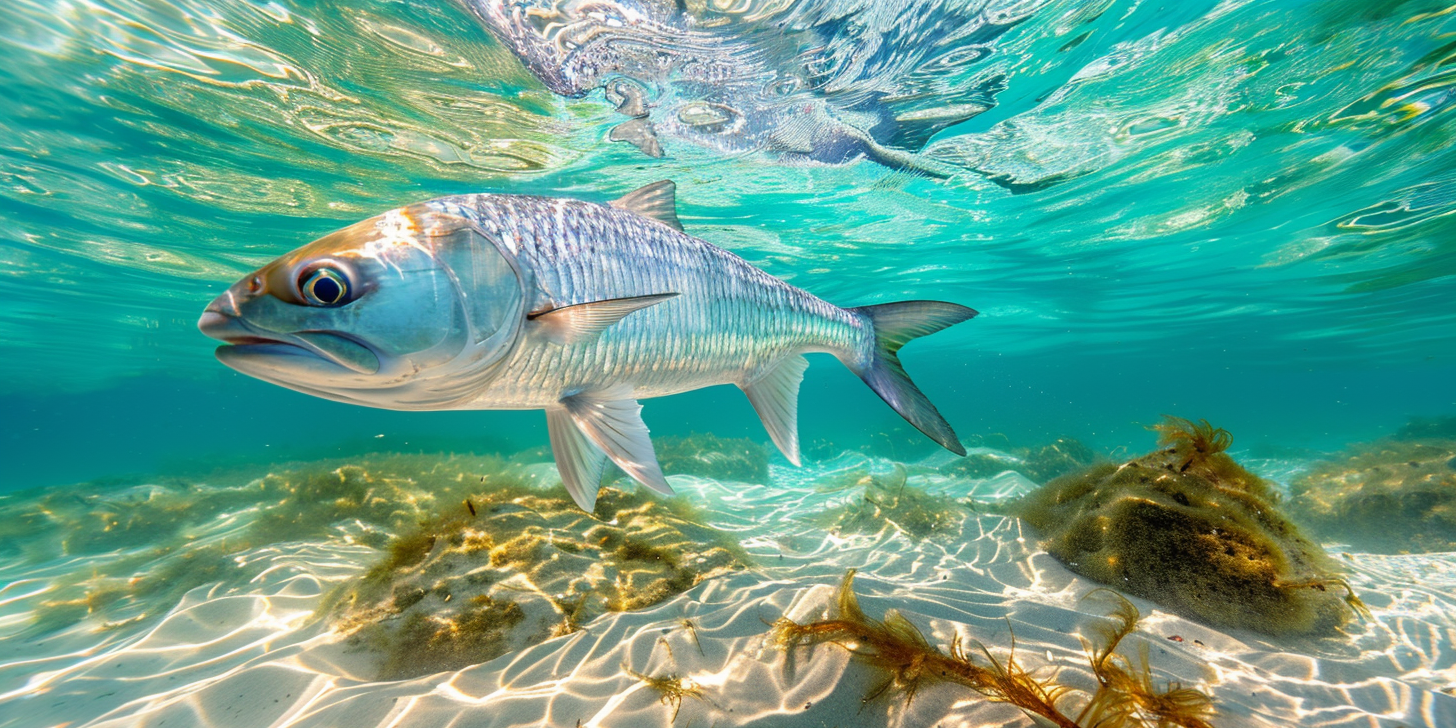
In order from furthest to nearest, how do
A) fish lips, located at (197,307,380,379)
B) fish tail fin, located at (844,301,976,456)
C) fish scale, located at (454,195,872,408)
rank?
fish tail fin, located at (844,301,976,456)
fish scale, located at (454,195,872,408)
fish lips, located at (197,307,380,379)

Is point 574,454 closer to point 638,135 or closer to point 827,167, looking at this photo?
point 638,135

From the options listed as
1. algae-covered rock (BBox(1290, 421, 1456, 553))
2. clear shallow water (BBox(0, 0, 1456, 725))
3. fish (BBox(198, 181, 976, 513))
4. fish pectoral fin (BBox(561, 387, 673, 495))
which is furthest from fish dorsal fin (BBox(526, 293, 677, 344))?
algae-covered rock (BBox(1290, 421, 1456, 553))

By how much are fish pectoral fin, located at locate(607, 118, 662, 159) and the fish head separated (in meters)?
8.29

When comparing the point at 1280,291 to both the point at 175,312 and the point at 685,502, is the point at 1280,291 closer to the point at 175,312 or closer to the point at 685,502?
the point at 685,502

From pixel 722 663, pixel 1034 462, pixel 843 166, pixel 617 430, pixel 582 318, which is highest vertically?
pixel 843 166

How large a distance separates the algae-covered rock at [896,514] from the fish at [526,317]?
15.1ft

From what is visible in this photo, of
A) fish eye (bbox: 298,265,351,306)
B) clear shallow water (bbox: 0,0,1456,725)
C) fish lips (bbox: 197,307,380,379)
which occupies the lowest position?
fish lips (bbox: 197,307,380,379)

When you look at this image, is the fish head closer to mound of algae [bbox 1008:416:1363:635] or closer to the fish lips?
the fish lips

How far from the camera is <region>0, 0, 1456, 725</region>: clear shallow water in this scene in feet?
23.0

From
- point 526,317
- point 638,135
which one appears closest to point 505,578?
point 526,317

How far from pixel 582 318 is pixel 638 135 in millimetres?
8926

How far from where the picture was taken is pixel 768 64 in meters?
7.71

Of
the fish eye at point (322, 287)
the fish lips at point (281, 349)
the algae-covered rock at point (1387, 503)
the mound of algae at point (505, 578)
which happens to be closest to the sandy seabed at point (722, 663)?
the mound of algae at point (505, 578)

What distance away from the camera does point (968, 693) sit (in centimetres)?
246
